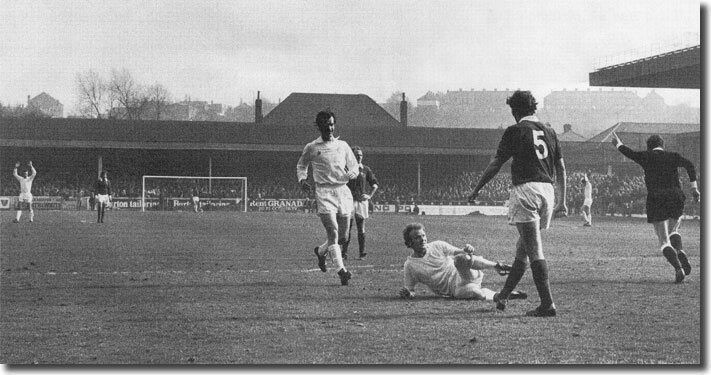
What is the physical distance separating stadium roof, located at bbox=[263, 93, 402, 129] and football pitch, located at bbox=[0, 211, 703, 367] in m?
28.1

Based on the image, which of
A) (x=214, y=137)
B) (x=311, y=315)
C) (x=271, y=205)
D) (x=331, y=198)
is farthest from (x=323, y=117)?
(x=271, y=205)

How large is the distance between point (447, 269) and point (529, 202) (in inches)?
64.5

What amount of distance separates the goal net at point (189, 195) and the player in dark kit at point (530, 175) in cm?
3646

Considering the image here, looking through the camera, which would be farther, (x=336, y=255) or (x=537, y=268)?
(x=336, y=255)

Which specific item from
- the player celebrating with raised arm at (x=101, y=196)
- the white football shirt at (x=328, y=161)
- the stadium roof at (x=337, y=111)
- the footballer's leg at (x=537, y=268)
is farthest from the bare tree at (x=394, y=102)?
the player celebrating with raised arm at (x=101, y=196)

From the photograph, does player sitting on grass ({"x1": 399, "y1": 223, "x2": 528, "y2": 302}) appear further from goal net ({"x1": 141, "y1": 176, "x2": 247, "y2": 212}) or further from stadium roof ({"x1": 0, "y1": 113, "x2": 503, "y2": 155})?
goal net ({"x1": 141, "y1": 176, "x2": 247, "y2": 212})

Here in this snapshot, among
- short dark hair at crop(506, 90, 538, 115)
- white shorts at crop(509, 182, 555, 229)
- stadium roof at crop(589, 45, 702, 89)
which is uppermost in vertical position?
stadium roof at crop(589, 45, 702, 89)

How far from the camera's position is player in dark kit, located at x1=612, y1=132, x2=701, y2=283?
10805 mm

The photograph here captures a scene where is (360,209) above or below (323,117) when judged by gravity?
below

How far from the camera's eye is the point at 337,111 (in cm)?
4872

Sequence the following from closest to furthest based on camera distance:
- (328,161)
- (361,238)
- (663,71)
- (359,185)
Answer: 1. (663,71)
2. (328,161)
3. (361,238)
4. (359,185)

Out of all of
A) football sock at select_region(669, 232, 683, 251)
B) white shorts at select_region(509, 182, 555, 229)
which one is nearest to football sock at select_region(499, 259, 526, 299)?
white shorts at select_region(509, 182, 555, 229)

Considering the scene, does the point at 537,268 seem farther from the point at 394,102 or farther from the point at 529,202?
the point at 394,102

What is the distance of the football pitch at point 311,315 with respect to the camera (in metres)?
6.16
